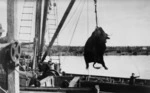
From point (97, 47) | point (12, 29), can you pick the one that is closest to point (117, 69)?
point (97, 47)

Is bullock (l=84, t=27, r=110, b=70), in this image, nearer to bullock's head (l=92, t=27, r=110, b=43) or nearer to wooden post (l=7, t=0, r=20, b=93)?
bullock's head (l=92, t=27, r=110, b=43)

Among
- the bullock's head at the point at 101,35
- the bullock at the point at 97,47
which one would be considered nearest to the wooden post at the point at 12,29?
the bullock at the point at 97,47

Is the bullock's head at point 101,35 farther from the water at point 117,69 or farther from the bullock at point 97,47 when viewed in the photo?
the water at point 117,69

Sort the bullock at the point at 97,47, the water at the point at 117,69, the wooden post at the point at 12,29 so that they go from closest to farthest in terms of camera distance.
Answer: the wooden post at the point at 12,29
the bullock at the point at 97,47
the water at the point at 117,69

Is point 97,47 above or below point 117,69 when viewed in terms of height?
above

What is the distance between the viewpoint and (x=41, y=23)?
39.0 ft

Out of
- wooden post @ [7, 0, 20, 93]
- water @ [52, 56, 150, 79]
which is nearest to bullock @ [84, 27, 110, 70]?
wooden post @ [7, 0, 20, 93]

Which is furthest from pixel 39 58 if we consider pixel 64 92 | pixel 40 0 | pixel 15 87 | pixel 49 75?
pixel 15 87

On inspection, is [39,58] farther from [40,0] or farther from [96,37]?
[96,37]

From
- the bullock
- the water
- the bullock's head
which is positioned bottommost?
the water

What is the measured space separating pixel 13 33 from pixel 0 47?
1.10 feet

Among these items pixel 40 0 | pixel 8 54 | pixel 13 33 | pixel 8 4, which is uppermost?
pixel 40 0

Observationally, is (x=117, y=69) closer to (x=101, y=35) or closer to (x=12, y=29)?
(x=101, y=35)

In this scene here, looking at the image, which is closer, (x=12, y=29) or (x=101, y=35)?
(x=12, y=29)
